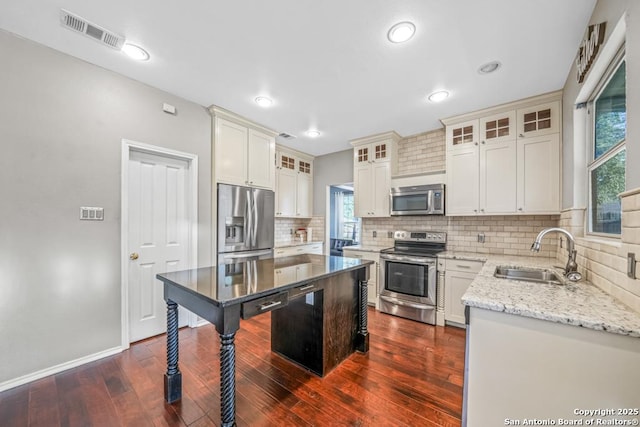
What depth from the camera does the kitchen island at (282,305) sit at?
1386mm

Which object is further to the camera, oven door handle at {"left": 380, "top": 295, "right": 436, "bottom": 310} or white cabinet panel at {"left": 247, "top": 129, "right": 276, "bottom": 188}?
white cabinet panel at {"left": 247, "top": 129, "right": 276, "bottom": 188}

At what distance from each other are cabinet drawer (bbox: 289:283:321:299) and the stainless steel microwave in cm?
225

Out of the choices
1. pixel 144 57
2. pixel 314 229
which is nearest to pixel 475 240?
pixel 314 229

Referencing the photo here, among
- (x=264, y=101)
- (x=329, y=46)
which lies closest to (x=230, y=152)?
(x=264, y=101)

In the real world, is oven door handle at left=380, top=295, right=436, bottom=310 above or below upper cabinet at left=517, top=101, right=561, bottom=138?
below

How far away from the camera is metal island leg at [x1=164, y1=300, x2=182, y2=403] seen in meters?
1.77

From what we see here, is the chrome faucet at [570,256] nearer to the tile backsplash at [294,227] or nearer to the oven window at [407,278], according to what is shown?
the oven window at [407,278]

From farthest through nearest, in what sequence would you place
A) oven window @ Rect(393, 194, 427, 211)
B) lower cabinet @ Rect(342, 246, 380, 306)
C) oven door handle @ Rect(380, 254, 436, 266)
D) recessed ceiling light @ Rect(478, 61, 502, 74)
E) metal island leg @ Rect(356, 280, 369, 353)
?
lower cabinet @ Rect(342, 246, 380, 306)
oven window @ Rect(393, 194, 427, 211)
oven door handle @ Rect(380, 254, 436, 266)
metal island leg @ Rect(356, 280, 369, 353)
recessed ceiling light @ Rect(478, 61, 502, 74)

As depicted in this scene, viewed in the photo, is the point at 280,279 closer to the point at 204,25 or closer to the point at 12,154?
the point at 204,25

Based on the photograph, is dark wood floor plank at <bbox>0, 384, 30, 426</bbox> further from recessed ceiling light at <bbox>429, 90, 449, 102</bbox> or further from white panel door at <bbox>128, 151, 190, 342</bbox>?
recessed ceiling light at <bbox>429, 90, 449, 102</bbox>

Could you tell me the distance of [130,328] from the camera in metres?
2.62

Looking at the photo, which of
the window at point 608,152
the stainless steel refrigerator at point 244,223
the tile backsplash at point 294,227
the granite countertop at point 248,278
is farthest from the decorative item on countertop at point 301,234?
the window at point 608,152

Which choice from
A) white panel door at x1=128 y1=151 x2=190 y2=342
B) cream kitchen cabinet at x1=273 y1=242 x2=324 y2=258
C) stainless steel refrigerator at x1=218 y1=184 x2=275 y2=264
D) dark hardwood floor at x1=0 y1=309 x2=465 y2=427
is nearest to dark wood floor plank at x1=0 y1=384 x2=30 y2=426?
dark hardwood floor at x1=0 y1=309 x2=465 y2=427

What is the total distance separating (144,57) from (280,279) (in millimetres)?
2257
